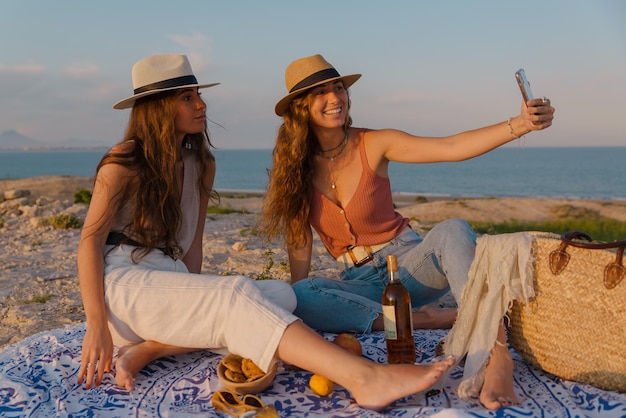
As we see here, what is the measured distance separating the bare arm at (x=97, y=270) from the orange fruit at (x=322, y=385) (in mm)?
1098

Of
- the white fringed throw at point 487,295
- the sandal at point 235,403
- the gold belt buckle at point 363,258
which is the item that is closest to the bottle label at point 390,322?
the white fringed throw at point 487,295

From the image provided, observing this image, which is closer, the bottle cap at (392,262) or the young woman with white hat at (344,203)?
the bottle cap at (392,262)

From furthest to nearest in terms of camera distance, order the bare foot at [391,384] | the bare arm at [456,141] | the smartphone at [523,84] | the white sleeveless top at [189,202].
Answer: the white sleeveless top at [189,202] < the bare arm at [456,141] < the smartphone at [523,84] < the bare foot at [391,384]

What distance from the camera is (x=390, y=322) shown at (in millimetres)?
3291

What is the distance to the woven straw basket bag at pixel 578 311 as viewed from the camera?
9.44 ft

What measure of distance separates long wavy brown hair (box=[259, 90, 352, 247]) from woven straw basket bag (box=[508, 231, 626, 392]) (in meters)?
1.63

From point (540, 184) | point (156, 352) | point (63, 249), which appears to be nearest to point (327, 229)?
point (156, 352)

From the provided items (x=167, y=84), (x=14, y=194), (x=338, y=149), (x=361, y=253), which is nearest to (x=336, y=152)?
(x=338, y=149)

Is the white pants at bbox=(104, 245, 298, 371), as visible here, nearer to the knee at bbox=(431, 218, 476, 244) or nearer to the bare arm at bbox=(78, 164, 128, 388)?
the bare arm at bbox=(78, 164, 128, 388)

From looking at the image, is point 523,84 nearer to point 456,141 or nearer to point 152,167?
point 456,141

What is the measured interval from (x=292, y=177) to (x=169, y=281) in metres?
1.25

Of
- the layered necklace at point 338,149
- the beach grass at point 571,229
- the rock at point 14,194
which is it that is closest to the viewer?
the layered necklace at point 338,149

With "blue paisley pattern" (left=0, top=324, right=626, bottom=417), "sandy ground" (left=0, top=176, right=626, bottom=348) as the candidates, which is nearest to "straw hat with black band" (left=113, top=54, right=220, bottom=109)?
"sandy ground" (left=0, top=176, right=626, bottom=348)

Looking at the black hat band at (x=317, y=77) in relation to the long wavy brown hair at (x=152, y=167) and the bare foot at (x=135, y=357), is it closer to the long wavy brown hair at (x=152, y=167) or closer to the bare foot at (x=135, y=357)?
the long wavy brown hair at (x=152, y=167)
